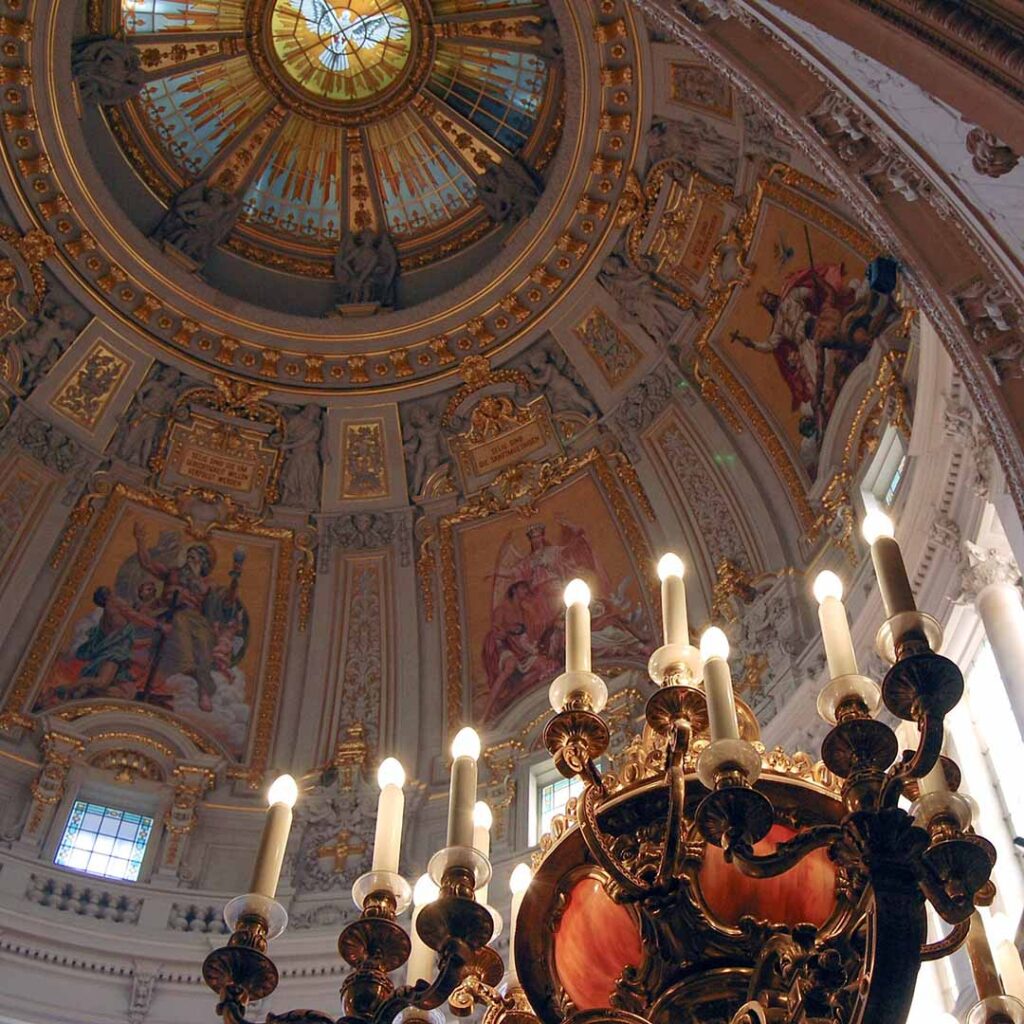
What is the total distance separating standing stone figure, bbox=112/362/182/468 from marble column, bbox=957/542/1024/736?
9102 mm

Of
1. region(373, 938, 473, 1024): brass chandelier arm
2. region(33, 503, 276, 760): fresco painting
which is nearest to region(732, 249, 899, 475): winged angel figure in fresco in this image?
region(33, 503, 276, 760): fresco painting

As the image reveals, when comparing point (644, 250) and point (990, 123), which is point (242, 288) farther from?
point (990, 123)

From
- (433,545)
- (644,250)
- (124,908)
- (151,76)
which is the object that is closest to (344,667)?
(433,545)

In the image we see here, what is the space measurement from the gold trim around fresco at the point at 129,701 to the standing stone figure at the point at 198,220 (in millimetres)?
2748

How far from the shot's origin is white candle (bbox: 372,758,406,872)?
16.8 ft

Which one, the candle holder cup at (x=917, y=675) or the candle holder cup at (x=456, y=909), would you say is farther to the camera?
the candle holder cup at (x=456, y=909)

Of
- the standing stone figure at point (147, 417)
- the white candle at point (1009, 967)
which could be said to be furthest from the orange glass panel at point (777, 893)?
the standing stone figure at point (147, 417)

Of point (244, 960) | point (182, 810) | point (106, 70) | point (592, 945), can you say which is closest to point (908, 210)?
point (592, 945)

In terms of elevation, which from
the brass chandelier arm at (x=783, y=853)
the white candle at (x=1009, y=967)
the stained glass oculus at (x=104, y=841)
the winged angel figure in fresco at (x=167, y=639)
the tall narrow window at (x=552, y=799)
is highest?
the winged angel figure in fresco at (x=167, y=639)

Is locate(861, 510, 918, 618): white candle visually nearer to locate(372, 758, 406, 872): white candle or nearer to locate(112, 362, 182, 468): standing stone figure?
locate(372, 758, 406, 872): white candle

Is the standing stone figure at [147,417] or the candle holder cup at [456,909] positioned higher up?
the standing stone figure at [147,417]

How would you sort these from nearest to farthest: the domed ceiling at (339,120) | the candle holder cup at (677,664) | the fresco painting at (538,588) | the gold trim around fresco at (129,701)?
1. the candle holder cup at (677,664)
2. the gold trim around fresco at (129,701)
3. the fresco painting at (538,588)
4. the domed ceiling at (339,120)

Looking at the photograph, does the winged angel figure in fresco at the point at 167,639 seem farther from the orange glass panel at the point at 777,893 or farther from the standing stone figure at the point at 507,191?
the orange glass panel at the point at 777,893

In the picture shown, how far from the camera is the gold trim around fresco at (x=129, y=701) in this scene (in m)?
13.3
